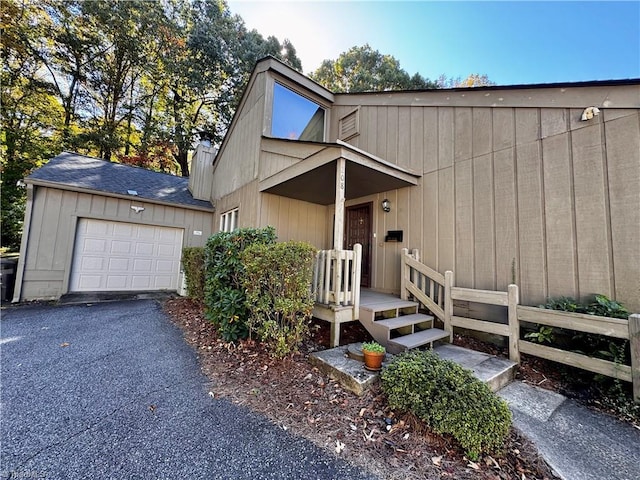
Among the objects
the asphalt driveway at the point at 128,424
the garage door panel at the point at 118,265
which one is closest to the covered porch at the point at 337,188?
the asphalt driveway at the point at 128,424

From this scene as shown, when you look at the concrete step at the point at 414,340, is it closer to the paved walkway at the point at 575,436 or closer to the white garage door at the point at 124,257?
the paved walkway at the point at 575,436

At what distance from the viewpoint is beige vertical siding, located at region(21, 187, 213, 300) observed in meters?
6.38

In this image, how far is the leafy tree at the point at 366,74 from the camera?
14328 millimetres

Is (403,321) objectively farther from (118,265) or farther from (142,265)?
(118,265)

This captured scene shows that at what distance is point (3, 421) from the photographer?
7.07ft

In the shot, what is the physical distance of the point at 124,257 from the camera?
7.57 meters

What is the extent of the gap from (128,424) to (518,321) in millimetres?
4335

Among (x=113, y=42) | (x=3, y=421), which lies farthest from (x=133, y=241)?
(x=113, y=42)

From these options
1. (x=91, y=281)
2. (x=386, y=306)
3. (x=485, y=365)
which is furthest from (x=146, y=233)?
(x=485, y=365)

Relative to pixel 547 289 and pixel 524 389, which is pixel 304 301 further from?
pixel 547 289

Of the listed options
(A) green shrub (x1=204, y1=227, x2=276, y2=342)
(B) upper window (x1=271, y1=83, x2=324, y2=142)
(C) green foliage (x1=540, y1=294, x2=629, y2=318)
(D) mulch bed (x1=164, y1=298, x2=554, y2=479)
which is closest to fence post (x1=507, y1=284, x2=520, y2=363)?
(C) green foliage (x1=540, y1=294, x2=629, y2=318)

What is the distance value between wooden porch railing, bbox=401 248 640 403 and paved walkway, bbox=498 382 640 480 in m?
0.45

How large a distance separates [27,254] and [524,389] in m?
10.0

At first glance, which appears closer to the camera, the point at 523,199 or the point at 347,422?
the point at 347,422
